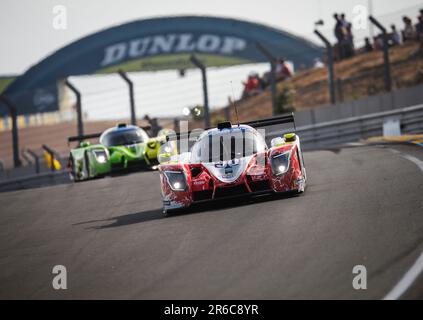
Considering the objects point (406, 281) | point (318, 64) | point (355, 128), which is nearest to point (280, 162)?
point (406, 281)

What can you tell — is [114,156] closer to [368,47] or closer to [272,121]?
[272,121]

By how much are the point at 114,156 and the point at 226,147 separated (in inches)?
328

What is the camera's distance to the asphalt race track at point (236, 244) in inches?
256

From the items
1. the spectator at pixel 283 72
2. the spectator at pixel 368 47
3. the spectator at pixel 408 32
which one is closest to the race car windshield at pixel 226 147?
the spectator at pixel 408 32

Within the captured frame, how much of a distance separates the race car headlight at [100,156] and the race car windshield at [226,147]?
304 inches

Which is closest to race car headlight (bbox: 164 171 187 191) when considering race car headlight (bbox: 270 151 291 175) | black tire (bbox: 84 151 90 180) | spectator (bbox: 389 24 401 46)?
race car headlight (bbox: 270 151 291 175)

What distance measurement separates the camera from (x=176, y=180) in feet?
37.7

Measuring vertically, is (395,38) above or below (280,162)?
above

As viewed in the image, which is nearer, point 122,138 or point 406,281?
point 406,281

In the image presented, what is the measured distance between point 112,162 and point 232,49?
107ft

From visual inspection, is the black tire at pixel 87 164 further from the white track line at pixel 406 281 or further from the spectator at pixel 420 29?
the white track line at pixel 406 281

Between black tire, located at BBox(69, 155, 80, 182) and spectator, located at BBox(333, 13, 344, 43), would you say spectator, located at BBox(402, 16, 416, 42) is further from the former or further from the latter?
black tire, located at BBox(69, 155, 80, 182)
